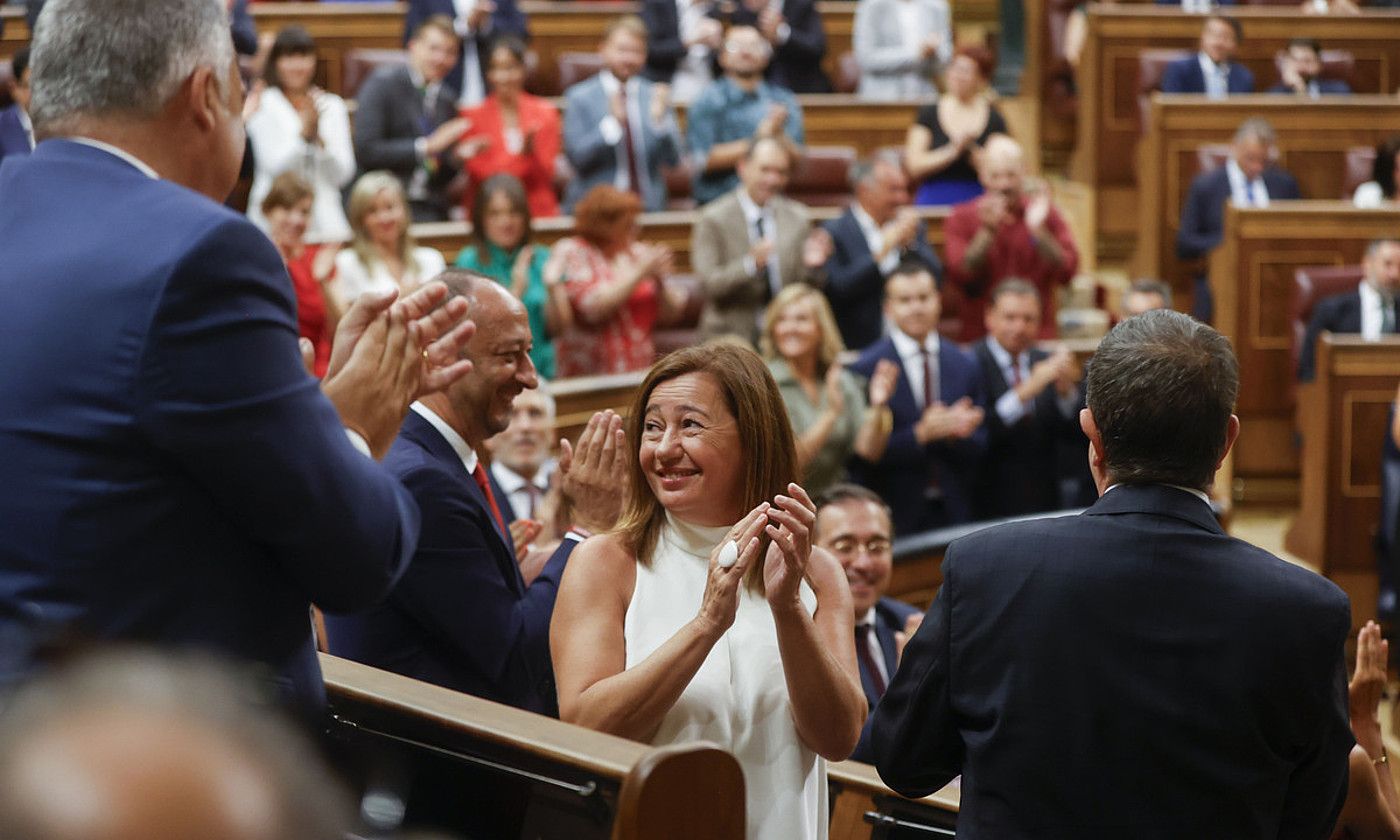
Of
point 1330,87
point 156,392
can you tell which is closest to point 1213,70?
point 1330,87

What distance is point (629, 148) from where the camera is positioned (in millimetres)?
6461

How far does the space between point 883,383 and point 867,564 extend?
64.6 inches

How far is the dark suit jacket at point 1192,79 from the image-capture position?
7.45m

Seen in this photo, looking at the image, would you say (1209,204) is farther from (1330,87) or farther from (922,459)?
(922,459)

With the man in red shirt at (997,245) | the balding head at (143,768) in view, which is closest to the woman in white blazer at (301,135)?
the man in red shirt at (997,245)

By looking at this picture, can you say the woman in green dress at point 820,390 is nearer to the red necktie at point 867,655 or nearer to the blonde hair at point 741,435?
the red necktie at point 867,655

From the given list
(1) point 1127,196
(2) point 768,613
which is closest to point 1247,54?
(1) point 1127,196

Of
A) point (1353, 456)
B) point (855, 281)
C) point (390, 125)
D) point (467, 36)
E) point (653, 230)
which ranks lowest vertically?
point (1353, 456)

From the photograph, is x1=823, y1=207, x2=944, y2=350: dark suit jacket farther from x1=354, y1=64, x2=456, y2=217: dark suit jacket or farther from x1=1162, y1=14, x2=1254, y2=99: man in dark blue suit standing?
A: x1=1162, y1=14, x2=1254, y2=99: man in dark blue suit standing

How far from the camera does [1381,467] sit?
546 centimetres

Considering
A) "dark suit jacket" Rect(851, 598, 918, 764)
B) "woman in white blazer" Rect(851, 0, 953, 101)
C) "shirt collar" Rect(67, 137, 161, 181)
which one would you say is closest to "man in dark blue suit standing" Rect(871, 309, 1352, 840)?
"shirt collar" Rect(67, 137, 161, 181)

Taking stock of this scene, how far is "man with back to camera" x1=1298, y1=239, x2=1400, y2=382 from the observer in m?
5.74

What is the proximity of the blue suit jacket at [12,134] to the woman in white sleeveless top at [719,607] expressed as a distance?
3.47m

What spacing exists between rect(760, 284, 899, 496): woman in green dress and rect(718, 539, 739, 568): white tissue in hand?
3.00 meters
